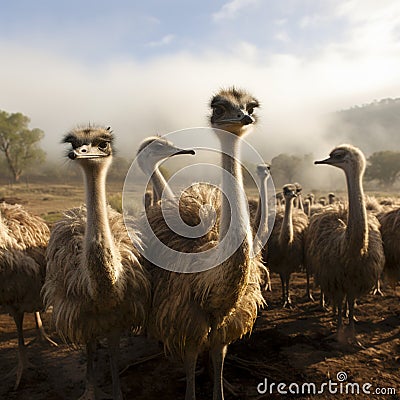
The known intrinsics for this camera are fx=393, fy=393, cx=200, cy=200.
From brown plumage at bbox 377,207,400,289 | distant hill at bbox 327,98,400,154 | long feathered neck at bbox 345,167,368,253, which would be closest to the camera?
long feathered neck at bbox 345,167,368,253

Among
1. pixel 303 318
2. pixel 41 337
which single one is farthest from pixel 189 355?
pixel 303 318

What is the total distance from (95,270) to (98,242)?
0.74 ft

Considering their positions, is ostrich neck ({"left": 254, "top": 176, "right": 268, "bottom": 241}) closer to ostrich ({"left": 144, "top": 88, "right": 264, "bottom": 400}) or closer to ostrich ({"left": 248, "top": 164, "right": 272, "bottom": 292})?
ostrich ({"left": 248, "top": 164, "right": 272, "bottom": 292})

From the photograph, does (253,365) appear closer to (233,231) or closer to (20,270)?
(233,231)

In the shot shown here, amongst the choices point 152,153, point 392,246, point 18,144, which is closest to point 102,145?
point 152,153

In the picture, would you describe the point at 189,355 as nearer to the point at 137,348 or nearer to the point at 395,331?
the point at 137,348

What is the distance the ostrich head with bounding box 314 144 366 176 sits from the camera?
5.10 meters

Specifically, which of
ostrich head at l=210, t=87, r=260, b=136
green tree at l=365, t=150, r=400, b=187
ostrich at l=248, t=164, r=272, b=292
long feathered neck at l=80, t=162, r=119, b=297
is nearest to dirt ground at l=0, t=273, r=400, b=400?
ostrich at l=248, t=164, r=272, b=292

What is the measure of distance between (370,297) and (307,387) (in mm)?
3814

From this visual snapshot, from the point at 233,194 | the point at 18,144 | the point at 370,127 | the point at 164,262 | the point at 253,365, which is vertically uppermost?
the point at 370,127

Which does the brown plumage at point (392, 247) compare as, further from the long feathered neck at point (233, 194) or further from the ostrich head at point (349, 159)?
the long feathered neck at point (233, 194)

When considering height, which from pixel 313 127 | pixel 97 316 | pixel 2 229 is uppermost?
pixel 313 127

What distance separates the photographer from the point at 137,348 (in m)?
5.58

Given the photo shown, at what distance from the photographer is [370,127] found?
406ft
